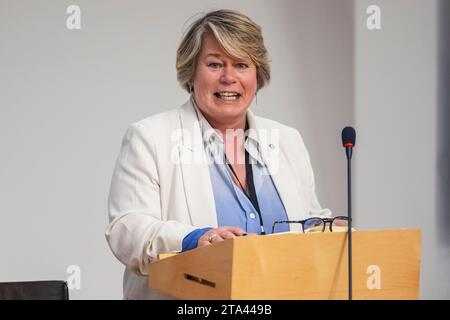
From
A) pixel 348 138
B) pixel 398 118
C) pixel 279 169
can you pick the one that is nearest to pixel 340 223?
pixel 348 138

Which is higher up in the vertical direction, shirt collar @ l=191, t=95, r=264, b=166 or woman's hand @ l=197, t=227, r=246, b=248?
shirt collar @ l=191, t=95, r=264, b=166

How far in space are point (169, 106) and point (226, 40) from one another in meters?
1.62

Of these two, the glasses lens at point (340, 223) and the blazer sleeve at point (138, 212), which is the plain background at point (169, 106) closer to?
the blazer sleeve at point (138, 212)

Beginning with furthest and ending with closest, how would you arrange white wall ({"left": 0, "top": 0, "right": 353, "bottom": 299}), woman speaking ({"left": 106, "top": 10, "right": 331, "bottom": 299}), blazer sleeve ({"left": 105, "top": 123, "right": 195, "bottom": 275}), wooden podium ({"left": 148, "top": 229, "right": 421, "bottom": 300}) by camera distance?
1. white wall ({"left": 0, "top": 0, "right": 353, "bottom": 299})
2. woman speaking ({"left": 106, "top": 10, "right": 331, "bottom": 299})
3. blazer sleeve ({"left": 105, "top": 123, "right": 195, "bottom": 275})
4. wooden podium ({"left": 148, "top": 229, "right": 421, "bottom": 300})

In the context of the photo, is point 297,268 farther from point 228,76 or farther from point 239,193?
point 228,76

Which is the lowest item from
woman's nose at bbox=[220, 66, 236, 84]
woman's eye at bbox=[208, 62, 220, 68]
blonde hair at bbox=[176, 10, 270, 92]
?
woman's nose at bbox=[220, 66, 236, 84]

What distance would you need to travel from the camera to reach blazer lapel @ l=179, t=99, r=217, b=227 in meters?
2.84

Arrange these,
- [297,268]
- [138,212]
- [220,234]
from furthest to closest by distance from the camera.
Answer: [138,212]
[220,234]
[297,268]

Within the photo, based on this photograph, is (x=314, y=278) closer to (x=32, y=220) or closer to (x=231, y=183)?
(x=231, y=183)

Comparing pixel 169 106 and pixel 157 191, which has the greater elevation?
pixel 169 106

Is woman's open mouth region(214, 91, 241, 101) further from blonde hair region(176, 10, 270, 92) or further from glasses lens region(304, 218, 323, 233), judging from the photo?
glasses lens region(304, 218, 323, 233)

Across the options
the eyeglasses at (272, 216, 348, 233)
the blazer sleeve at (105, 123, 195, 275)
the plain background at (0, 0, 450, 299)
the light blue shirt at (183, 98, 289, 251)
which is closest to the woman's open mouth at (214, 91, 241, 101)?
the light blue shirt at (183, 98, 289, 251)

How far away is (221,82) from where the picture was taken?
9.82 ft

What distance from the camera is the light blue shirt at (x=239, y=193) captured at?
2.88 m
